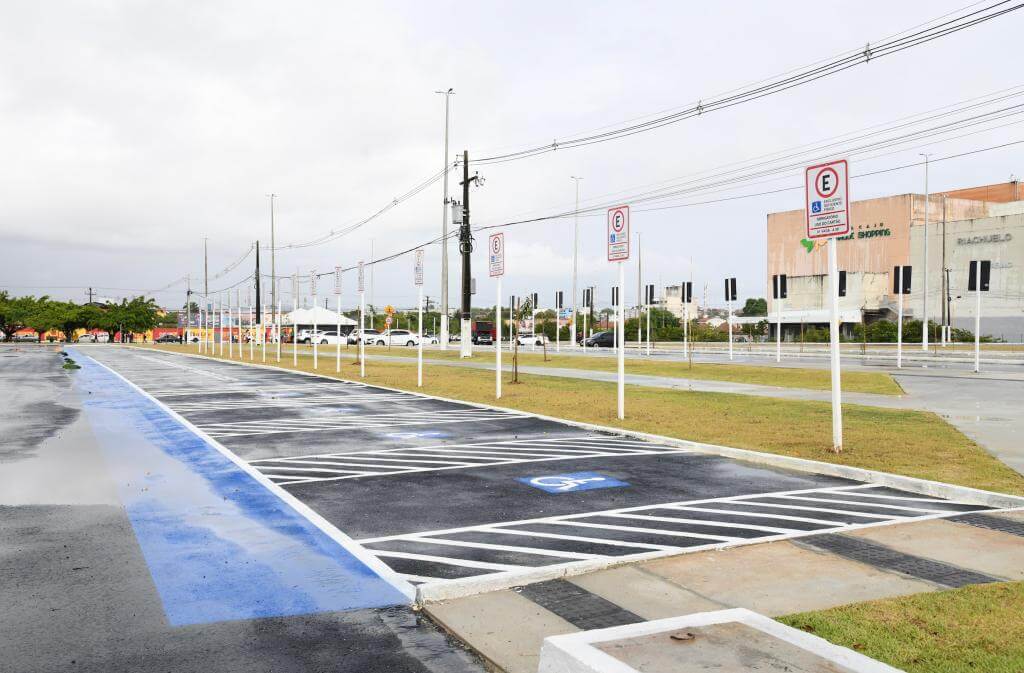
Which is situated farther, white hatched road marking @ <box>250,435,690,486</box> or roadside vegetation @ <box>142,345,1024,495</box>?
white hatched road marking @ <box>250,435,690,486</box>

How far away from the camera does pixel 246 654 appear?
15.8 feet

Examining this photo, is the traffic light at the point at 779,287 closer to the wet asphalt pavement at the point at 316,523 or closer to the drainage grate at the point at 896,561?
the wet asphalt pavement at the point at 316,523

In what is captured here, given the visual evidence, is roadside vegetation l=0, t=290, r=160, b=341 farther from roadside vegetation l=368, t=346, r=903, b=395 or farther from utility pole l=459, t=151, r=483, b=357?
roadside vegetation l=368, t=346, r=903, b=395

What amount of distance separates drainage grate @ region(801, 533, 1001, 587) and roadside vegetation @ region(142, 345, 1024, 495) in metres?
3.23

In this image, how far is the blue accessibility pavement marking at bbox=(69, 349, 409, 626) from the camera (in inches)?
229

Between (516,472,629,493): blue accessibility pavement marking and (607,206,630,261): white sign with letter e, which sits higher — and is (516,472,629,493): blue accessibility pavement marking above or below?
below

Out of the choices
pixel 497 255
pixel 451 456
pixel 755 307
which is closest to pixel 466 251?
pixel 497 255

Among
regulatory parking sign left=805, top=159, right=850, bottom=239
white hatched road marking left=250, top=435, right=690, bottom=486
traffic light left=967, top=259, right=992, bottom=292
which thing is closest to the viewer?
white hatched road marking left=250, top=435, right=690, bottom=486

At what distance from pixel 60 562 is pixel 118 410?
46.7 ft

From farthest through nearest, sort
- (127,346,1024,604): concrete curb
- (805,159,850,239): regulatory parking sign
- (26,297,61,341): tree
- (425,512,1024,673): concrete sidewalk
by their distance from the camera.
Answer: (26,297,61,341): tree, (805,159,850,239): regulatory parking sign, (127,346,1024,604): concrete curb, (425,512,1024,673): concrete sidewalk

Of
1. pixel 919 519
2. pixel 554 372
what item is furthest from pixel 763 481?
pixel 554 372

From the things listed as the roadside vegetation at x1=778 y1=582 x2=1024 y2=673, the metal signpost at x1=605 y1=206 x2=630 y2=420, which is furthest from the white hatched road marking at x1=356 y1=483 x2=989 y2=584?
the metal signpost at x1=605 y1=206 x2=630 y2=420

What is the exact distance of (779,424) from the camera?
15648mm

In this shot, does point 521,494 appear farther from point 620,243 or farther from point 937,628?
point 620,243
